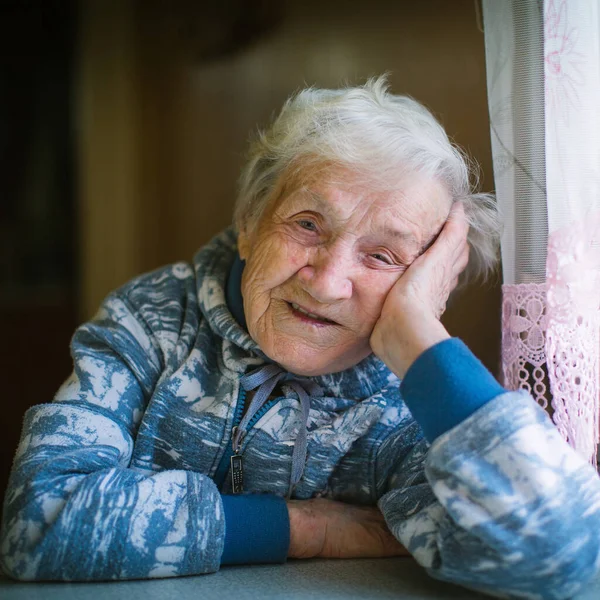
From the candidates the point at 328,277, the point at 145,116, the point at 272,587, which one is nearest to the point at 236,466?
the point at 272,587

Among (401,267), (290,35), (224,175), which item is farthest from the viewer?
(224,175)

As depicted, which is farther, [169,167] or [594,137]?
[169,167]

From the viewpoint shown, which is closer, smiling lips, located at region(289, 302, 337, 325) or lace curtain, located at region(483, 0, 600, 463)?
lace curtain, located at region(483, 0, 600, 463)

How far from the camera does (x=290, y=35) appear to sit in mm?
2160

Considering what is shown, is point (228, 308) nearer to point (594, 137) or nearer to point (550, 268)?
point (550, 268)

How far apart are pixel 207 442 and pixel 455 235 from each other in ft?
1.96

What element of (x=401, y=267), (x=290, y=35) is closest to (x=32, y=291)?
(x=290, y=35)

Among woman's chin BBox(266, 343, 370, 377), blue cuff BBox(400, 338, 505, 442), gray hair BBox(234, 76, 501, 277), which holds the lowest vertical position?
woman's chin BBox(266, 343, 370, 377)

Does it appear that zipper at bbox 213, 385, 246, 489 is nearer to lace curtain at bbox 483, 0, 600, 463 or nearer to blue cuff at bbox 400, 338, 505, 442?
blue cuff at bbox 400, 338, 505, 442

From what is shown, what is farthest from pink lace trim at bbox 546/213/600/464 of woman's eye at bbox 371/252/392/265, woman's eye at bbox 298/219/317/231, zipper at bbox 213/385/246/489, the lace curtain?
zipper at bbox 213/385/246/489

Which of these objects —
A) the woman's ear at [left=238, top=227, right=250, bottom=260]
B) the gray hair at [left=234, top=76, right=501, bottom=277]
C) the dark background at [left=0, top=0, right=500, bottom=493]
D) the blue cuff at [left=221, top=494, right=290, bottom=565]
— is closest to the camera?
the blue cuff at [left=221, top=494, right=290, bottom=565]

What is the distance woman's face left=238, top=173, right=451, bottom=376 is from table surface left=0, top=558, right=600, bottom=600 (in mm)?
350

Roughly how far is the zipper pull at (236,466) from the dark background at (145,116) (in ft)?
2.18

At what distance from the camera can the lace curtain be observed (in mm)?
1156
